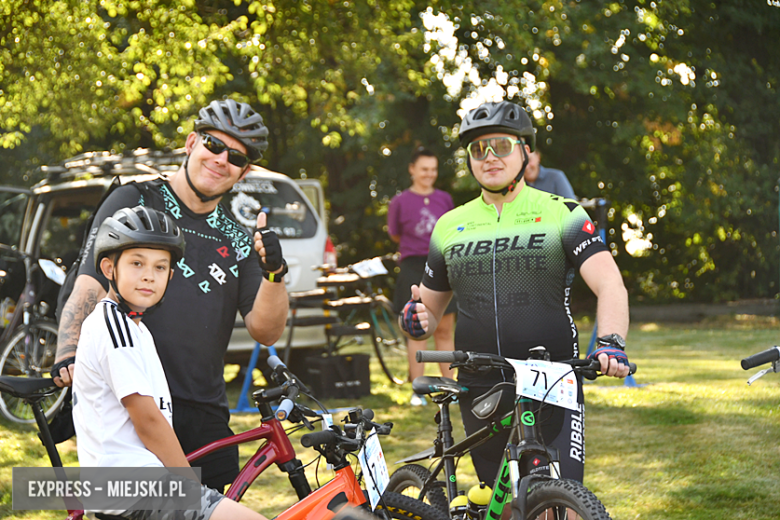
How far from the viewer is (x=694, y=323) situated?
17062 millimetres

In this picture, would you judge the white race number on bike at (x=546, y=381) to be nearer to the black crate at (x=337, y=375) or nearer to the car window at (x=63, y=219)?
the black crate at (x=337, y=375)

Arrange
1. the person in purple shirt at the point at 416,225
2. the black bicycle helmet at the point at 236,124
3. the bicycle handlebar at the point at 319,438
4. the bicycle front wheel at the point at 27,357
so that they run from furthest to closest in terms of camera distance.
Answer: the person in purple shirt at the point at 416,225, the bicycle front wheel at the point at 27,357, the black bicycle helmet at the point at 236,124, the bicycle handlebar at the point at 319,438

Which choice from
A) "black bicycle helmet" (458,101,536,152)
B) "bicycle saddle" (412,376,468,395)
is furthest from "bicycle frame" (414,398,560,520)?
"black bicycle helmet" (458,101,536,152)

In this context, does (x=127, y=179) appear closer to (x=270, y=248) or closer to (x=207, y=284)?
(x=207, y=284)

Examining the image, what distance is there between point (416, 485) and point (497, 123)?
175 centimetres

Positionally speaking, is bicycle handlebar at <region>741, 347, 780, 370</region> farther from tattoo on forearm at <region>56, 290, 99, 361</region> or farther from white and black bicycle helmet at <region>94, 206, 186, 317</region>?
tattoo on forearm at <region>56, 290, 99, 361</region>

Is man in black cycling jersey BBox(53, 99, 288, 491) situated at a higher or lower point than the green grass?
higher

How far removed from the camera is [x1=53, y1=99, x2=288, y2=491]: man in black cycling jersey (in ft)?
10.5

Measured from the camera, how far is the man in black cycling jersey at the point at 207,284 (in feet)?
10.5

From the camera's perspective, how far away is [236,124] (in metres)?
3.50

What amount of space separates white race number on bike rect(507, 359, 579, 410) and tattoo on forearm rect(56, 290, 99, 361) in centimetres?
161

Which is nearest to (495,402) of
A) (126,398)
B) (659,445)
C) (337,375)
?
(126,398)

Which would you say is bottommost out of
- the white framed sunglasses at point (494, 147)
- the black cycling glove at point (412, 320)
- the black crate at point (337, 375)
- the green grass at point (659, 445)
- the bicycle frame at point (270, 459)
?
the green grass at point (659, 445)

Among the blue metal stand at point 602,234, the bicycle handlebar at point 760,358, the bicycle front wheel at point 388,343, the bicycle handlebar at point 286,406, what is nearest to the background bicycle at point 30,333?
the bicycle front wheel at point 388,343
